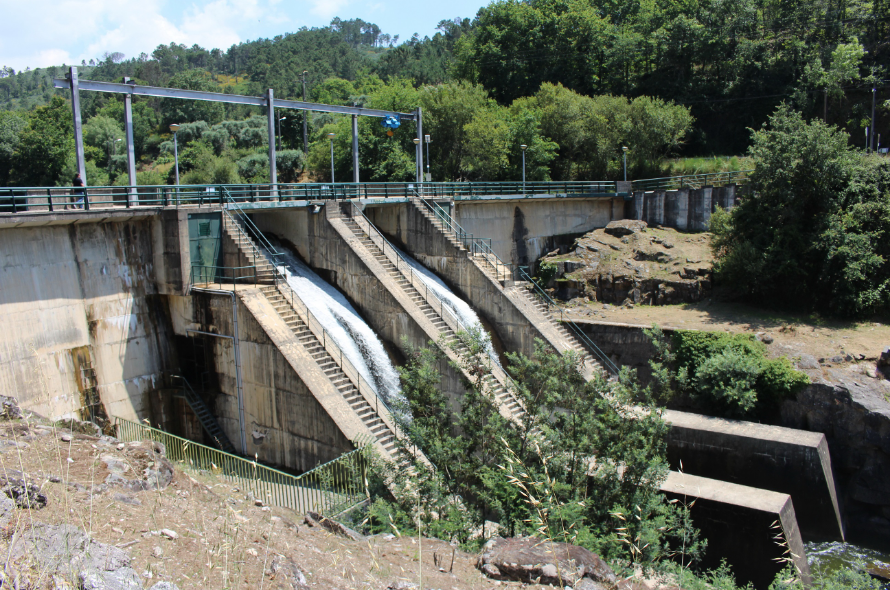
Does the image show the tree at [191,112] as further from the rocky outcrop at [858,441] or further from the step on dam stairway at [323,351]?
the rocky outcrop at [858,441]

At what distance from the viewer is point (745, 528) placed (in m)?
16.1

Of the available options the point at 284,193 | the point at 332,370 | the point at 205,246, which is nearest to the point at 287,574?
the point at 332,370

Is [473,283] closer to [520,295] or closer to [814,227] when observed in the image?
[520,295]

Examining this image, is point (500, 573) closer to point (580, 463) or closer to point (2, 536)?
point (580, 463)

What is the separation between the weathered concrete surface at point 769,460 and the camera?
18281 millimetres

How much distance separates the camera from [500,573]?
917 centimetres

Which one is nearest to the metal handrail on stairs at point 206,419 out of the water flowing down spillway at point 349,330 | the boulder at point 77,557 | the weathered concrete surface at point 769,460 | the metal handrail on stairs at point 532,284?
the water flowing down spillway at point 349,330

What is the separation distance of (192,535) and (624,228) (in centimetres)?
2987

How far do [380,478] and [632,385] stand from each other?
5.59 metres

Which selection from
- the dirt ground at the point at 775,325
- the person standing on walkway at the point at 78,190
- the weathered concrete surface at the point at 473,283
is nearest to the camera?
the person standing on walkway at the point at 78,190

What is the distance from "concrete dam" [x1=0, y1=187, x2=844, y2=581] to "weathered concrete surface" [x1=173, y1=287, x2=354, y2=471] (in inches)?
1.8

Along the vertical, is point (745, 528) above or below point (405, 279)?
below

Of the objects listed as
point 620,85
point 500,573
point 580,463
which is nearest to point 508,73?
point 620,85

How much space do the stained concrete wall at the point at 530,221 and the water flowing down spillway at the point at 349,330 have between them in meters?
8.85
